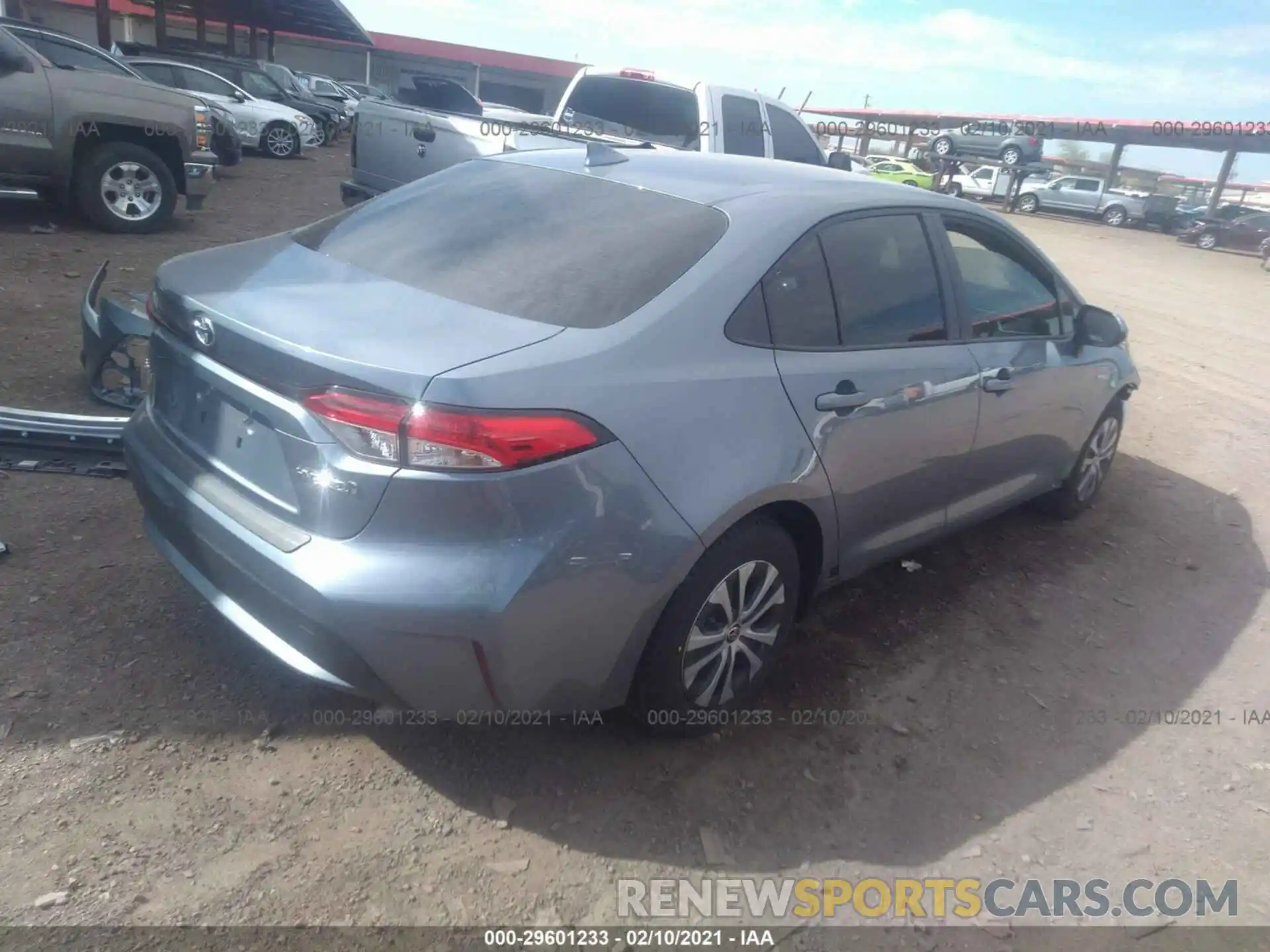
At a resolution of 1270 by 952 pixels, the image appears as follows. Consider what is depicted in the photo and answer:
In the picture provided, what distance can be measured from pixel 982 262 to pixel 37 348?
17.0ft

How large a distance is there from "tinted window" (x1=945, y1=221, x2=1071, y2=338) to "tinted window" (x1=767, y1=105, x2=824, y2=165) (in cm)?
492

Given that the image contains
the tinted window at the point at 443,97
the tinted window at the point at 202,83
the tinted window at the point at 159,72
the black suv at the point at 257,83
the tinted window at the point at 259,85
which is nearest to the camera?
the tinted window at the point at 159,72

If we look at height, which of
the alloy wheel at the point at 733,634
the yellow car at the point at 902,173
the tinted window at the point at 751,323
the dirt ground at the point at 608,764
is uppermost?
the tinted window at the point at 751,323

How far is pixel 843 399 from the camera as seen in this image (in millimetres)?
2939

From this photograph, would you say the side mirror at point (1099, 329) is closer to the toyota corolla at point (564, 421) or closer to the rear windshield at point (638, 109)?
the toyota corolla at point (564, 421)

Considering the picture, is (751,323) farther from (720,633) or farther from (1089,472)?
(1089,472)

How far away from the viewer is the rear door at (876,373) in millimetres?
2898

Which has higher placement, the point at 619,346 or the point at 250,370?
the point at 619,346

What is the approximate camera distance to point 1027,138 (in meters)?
32.3

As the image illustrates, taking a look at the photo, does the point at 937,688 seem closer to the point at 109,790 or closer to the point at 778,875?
the point at 778,875

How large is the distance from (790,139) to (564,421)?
7.73 meters

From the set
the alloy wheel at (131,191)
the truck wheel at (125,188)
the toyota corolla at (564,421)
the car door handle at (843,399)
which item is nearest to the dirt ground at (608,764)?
the toyota corolla at (564,421)

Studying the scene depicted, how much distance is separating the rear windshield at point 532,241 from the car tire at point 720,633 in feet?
2.47

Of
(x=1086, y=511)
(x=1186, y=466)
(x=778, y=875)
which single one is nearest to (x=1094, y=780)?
(x=778, y=875)
